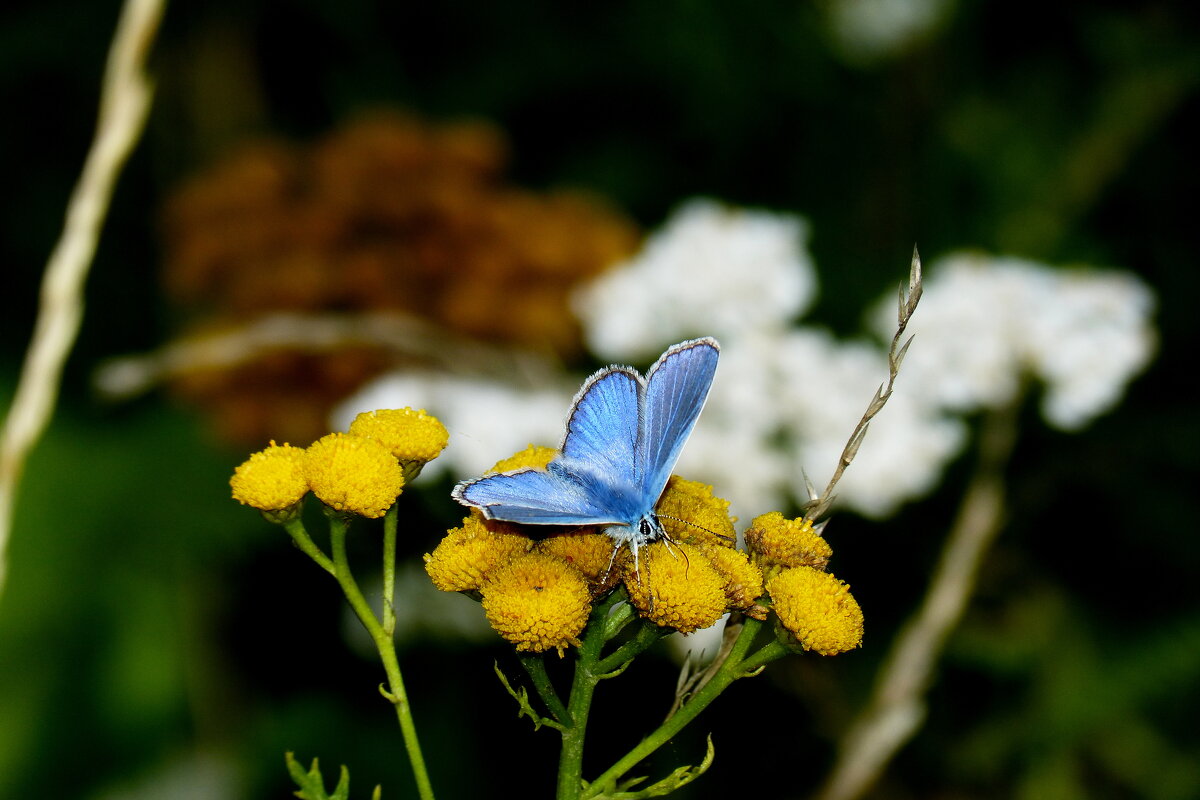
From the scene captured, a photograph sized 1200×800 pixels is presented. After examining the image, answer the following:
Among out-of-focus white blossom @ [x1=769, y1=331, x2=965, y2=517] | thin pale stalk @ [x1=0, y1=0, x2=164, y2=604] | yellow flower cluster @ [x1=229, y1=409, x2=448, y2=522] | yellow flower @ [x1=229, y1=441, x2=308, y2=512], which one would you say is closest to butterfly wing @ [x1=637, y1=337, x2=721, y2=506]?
yellow flower cluster @ [x1=229, y1=409, x2=448, y2=522]

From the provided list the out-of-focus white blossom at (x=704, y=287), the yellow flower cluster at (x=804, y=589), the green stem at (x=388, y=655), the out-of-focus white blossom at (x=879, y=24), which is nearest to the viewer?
the green stem at (x=388, y=655)

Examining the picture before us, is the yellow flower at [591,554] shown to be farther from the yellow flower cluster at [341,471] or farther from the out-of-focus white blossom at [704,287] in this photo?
the out-of-focus white blossom at [704,287]

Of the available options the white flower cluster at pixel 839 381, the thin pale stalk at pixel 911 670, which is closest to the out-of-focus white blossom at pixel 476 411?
the white flower cluster at pixel 839 381

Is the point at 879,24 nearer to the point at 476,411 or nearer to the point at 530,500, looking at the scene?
the point at 476,411

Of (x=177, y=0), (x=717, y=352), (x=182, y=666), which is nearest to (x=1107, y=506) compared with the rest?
(x=717, y=352)

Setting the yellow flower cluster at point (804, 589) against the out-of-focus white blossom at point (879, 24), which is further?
the out-of-focus white blossom at point (879, 24)

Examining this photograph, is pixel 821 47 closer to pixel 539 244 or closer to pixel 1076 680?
pixel 539 244
